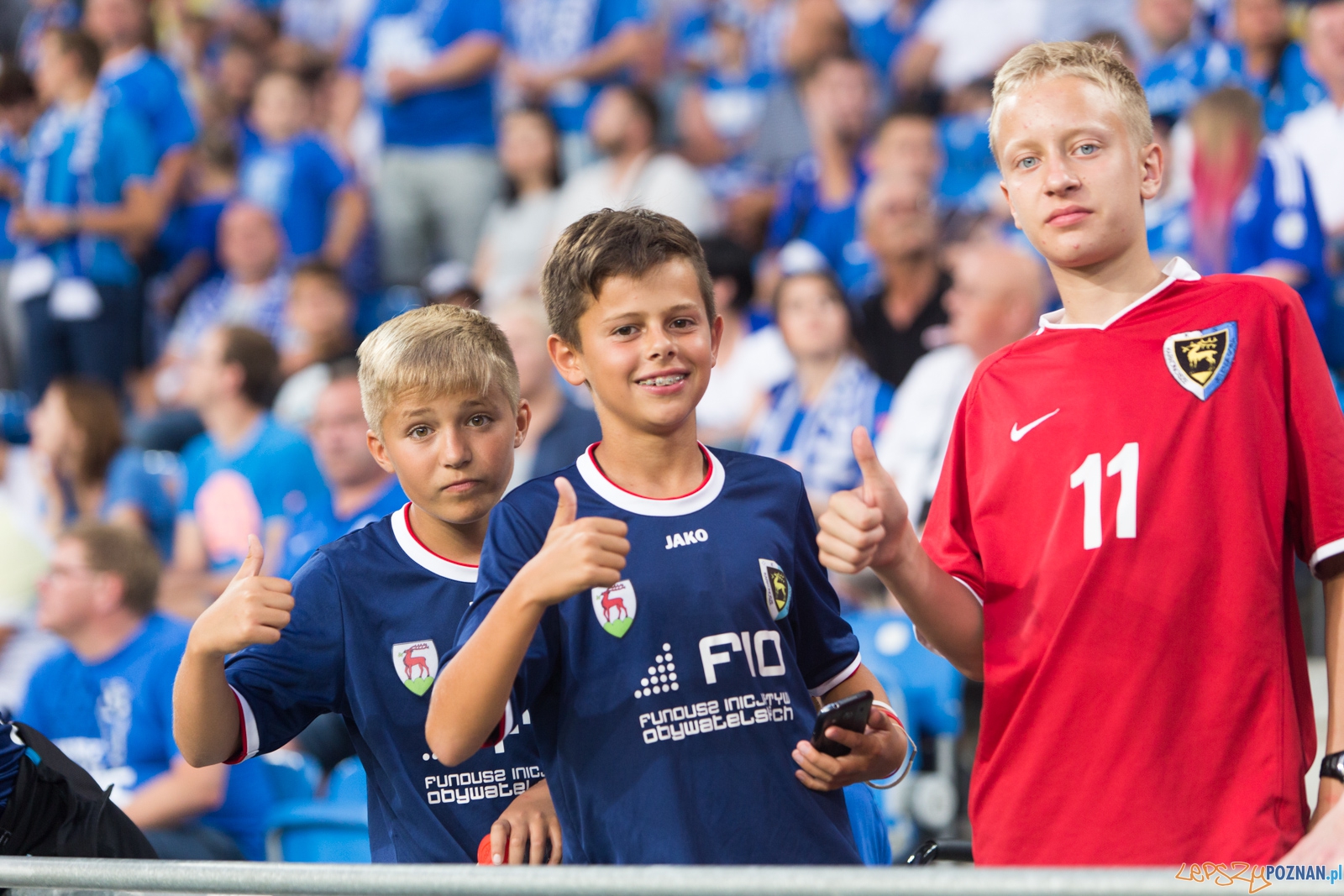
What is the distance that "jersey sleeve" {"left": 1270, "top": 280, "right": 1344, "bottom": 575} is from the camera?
1928 mm

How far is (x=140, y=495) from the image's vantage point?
6.93 metres

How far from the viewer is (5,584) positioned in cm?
664

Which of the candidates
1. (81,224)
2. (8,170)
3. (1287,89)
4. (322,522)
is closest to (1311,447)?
(1287,89)

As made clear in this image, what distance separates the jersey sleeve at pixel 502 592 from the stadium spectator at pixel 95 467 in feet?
17.8

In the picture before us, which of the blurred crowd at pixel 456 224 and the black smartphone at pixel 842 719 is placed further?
the blurred crowd at pixel 456 224

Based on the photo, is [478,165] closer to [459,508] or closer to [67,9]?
[67,9]

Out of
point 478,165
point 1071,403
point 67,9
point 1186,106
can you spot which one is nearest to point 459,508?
point 1071,403

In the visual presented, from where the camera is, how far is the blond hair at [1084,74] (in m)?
2.10

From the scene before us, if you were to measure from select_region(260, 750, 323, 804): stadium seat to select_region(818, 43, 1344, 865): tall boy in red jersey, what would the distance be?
2.95 m

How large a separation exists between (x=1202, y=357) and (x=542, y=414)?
3891 mm

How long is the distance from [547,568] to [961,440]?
79 cm

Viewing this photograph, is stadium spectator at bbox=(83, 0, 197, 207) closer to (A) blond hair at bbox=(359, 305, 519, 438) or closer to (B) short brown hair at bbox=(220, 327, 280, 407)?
(B) short brown hair at bbox=(220, 327, 280, 407)

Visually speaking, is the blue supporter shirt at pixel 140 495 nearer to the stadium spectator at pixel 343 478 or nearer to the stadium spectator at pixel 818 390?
the stadium spectator at pixel 343 478

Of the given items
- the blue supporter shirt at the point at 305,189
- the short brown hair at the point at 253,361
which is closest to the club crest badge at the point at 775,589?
the short brown hair at the point at 253,361
